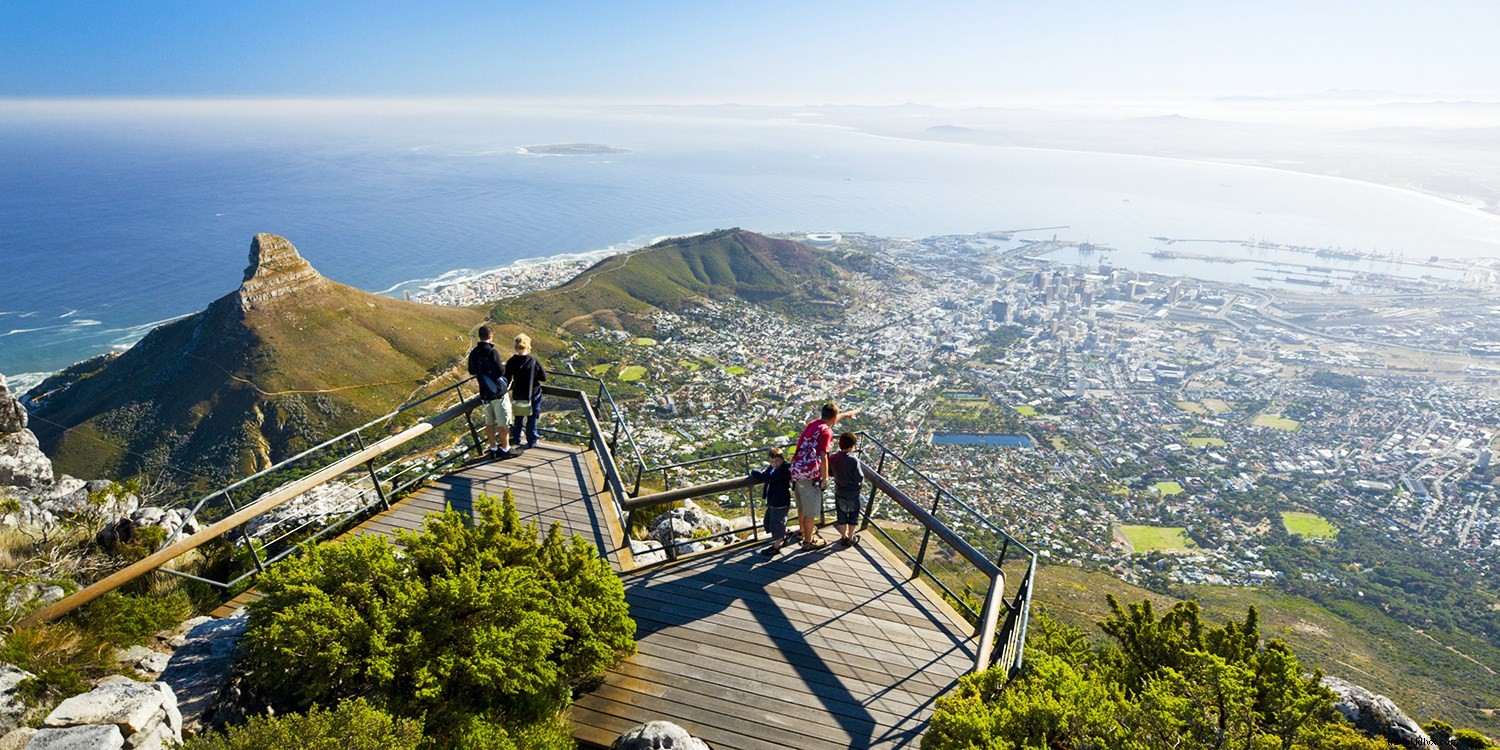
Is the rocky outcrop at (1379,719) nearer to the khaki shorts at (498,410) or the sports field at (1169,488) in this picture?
the khaki shorts at (498,410)

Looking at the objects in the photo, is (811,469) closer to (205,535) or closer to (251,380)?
(205,535)

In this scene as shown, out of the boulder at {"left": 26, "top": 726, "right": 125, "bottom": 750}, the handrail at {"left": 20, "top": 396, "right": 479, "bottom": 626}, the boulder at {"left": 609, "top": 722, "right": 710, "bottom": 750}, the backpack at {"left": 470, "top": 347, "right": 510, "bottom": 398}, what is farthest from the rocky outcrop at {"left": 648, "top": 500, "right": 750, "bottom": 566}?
the boulder at {"left": 26, "top": 726, "right": 125, "bottom": 750}

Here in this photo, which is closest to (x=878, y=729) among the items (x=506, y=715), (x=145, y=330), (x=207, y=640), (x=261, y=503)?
(x=506, y=715)

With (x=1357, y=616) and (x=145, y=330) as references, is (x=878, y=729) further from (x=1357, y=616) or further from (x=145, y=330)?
(x=145, y=330)

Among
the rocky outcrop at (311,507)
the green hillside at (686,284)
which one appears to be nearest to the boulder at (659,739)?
the rocky outcrop at (311,507)

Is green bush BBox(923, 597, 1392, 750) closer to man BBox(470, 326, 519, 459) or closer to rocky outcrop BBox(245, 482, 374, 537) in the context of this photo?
man BBox(470, 326, 519, 459)

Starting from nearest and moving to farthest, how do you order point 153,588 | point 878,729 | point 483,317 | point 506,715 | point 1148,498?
point 506,715 → point 878,729 → point 153,588 → point 1148,498 → point 483,317

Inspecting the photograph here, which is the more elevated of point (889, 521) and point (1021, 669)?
point (1021, 669)

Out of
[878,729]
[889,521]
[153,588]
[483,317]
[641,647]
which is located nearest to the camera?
[878,729]

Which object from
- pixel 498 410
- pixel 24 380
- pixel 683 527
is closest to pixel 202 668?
pixel 498 410
